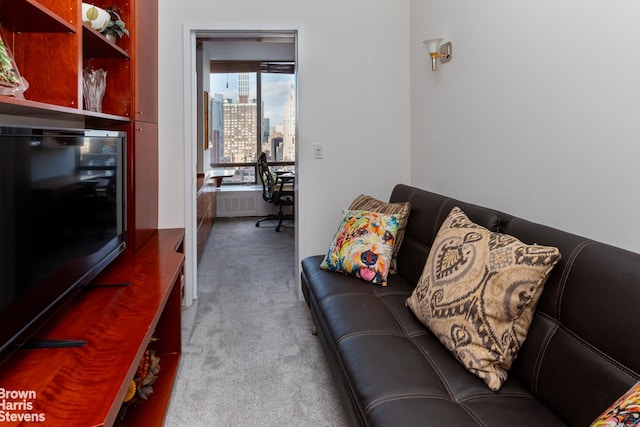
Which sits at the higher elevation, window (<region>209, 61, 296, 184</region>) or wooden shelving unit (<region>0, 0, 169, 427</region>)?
window (<region>209, 61, 296, 184</region>)

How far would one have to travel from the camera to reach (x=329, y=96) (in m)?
3.24

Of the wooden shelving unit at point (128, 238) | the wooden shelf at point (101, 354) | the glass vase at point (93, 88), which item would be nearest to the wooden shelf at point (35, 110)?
the wooden shelving unit at point (128, 238)

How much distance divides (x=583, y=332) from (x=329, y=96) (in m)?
2.45

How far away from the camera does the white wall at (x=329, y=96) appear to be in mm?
3086

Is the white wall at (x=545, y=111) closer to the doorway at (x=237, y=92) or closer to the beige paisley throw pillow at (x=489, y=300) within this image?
the beige paisley throw pillow at (x=489, y=300)

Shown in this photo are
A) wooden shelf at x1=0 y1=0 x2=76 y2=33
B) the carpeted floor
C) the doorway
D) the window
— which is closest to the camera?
wooden shelf at x1=0 y1=0 x2=76 y2=33

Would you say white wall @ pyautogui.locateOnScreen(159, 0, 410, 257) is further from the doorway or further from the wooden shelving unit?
the doorway

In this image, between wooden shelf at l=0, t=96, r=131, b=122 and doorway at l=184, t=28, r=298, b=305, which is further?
doorway at l=184, t=28, r=298, b=305

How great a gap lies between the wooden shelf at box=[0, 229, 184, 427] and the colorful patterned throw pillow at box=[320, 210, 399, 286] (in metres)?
0.89

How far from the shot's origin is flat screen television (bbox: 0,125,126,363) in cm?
115

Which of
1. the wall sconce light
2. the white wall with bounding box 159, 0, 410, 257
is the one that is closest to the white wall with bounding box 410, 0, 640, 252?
the wall sconce light

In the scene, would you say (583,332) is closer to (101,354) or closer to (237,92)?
(101,354)

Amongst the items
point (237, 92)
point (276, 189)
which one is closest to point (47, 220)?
point (276, 189)

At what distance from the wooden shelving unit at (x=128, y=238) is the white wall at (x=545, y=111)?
65.3 inches
